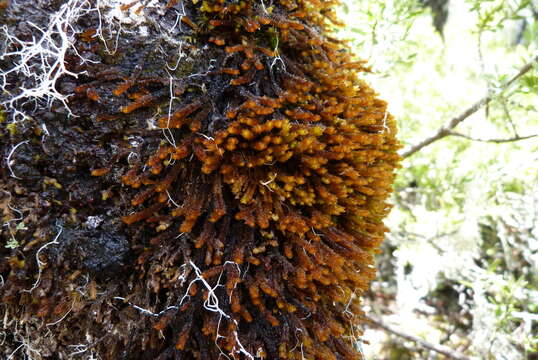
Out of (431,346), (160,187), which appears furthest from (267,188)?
(431,346)

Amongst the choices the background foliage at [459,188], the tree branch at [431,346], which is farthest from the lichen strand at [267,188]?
the tree branch at [431,346]

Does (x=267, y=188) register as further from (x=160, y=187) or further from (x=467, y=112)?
(x=467, y=112)

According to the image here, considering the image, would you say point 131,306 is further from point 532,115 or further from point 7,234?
point 532,115

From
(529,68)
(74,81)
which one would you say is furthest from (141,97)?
(529,68)

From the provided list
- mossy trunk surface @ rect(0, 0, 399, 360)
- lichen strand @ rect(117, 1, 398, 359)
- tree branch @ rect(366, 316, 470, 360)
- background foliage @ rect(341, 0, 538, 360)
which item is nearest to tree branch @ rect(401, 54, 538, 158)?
background foliage @ rect(341, 0, 538, 360)

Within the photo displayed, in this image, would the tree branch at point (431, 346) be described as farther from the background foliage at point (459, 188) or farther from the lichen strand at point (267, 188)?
the lichen strand at point (267, 188)

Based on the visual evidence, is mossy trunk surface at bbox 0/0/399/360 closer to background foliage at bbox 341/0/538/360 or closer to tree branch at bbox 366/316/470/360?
background foliage at bbox 341/0/538/360
